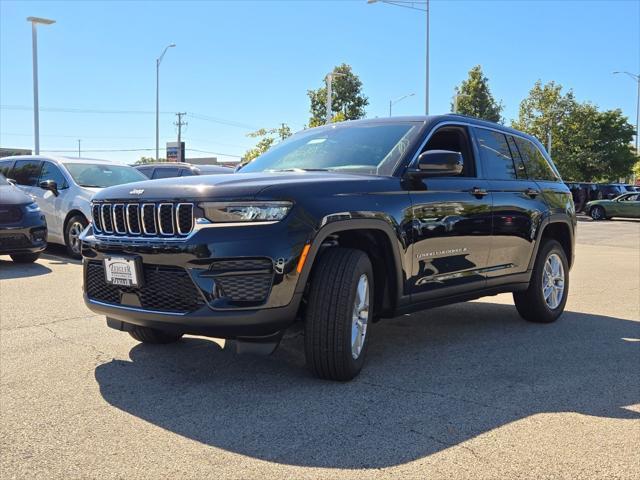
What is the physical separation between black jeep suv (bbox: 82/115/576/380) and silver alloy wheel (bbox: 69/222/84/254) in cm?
579

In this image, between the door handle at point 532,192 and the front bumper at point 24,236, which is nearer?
the door handle at point 532,192

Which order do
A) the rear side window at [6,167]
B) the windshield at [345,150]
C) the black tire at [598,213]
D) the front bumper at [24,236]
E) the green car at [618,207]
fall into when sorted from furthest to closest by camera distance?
1. the black tire at [598,213]
2. the green car at [618,207]
3. the rear side window at [6,167]
4. the front bumper at [24,236]
5. the windshield at [345,150]

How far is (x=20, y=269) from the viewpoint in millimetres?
8969

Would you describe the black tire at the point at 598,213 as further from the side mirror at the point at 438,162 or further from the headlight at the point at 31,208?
the side mirror at the point at 438,162

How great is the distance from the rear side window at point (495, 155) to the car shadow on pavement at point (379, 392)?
138 cm

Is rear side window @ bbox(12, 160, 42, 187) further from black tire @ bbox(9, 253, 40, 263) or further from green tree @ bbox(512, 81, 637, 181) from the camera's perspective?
green tree @ bbox(512, 81, 637, 181)

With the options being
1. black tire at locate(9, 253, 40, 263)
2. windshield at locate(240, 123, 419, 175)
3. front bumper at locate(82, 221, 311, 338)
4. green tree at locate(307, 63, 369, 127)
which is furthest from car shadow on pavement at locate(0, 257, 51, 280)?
green tree at locate(307, 63, 369, 127)

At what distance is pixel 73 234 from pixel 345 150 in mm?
6868

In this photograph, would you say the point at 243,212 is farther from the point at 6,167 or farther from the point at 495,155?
the point at 6,167

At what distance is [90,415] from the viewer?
11.0ft

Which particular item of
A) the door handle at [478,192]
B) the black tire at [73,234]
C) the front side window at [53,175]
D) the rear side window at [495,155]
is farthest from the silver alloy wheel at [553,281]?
the front side window at [53,175]

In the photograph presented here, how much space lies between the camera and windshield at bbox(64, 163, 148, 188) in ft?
34.4

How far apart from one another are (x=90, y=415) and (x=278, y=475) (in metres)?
1.22

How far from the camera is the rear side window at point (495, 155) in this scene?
5402 mm
